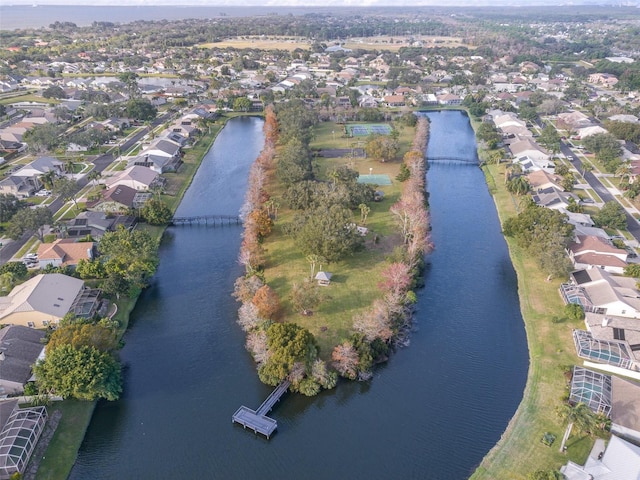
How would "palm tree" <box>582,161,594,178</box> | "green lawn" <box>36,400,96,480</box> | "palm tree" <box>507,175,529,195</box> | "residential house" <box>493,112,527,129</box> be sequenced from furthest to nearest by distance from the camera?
"residential house" <box>493,112,527,129</box>
"palm tree" <box>582,161,594,178</box>
"palm tree" <box>507,175,529,195</box>
"green lawn" <box>36,400,96,480</box>

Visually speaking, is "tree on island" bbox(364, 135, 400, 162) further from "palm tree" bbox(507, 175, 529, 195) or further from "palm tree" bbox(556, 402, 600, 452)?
"palm tree" bbox(556, 402, 600, 452)

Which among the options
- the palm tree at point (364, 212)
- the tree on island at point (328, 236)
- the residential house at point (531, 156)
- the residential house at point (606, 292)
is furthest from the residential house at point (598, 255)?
the residential house at point (531, 156)

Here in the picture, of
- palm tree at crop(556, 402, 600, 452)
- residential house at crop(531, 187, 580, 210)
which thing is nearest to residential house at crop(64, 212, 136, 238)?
palm tree at crop(556, 402, 600, 452)

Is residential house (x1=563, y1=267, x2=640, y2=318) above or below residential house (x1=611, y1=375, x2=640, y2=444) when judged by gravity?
below

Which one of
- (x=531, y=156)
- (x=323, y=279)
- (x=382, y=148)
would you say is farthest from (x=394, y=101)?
(x=323, y=279)

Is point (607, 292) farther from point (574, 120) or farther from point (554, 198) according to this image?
point (574, 120)

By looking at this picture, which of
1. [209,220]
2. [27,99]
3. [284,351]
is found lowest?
[27,99]

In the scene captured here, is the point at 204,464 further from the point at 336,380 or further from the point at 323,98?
the point at 323,98

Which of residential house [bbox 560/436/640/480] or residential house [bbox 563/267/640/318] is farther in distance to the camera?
residential house [bbox 563/267/640/318]
